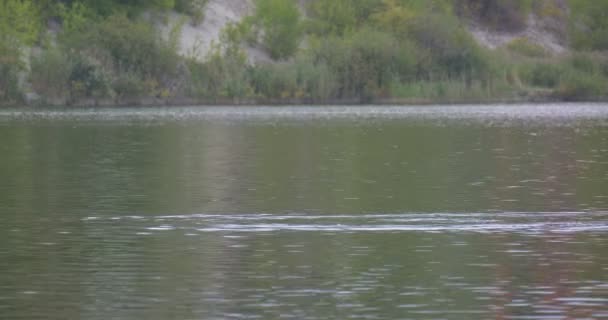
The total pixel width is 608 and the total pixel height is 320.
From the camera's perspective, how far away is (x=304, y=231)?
21.7 meters

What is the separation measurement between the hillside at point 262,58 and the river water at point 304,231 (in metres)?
41.7

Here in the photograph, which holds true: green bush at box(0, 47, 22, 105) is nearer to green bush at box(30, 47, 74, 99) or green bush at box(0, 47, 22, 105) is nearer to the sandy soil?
green bush at box(30, 47, 74, 99)

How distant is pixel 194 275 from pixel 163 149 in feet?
81.4

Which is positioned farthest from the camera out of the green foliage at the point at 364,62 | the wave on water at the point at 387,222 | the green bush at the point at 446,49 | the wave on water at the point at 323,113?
the green bush at the point at 446,49

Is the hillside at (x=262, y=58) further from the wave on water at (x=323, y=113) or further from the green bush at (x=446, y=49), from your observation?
the wave on water at (x=323, y=113)

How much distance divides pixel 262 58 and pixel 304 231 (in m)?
78.1

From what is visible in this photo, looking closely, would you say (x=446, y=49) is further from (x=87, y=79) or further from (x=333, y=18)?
(x=87, y=79)

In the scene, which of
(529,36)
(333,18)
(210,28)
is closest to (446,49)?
(333,18)

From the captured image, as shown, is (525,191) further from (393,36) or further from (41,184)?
(393,36)

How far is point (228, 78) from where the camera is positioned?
88.8m

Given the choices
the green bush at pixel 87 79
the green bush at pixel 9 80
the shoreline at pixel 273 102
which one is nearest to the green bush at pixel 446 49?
the shoreline at pixel 273 102

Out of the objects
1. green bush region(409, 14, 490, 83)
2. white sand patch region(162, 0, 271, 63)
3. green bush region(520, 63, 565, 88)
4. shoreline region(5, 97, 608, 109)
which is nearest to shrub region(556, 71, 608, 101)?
shoreline region(5, 97, 608, 109)

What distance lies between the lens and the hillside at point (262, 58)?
3351 inches

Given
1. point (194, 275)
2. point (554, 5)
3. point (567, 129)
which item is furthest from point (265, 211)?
point (554, 5)
